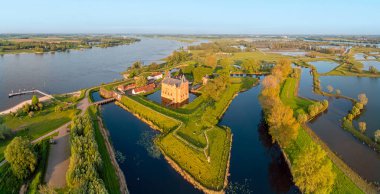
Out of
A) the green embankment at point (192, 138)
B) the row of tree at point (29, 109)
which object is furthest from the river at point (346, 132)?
the row of tree at point (29, 109)

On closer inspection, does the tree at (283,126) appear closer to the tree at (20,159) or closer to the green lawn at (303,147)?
the green lawn at (303,147)

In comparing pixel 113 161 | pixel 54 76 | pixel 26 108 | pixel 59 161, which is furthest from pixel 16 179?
pixel 54 76

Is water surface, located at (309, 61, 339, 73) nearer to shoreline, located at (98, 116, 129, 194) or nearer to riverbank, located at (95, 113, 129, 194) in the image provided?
riverbank, located at (95, 113, 129, 194)

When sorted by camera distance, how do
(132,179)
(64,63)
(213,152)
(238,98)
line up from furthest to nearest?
(64,63) → (238,98) → (213,152) → (132,179)

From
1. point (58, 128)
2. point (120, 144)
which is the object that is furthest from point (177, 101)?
point (58, 128)

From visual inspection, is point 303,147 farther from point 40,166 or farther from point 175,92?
point 40,166

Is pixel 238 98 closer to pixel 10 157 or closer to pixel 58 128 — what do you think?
pixel 58 128
